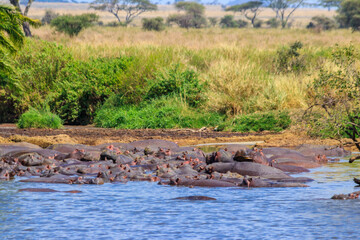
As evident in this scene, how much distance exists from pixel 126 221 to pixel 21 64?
17073 mm

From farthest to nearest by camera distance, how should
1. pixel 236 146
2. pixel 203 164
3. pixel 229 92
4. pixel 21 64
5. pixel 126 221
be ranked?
pixel 21 64 < pixel 229 92 < pixel 236 146 < pixel 203 164 < pixel 126 221

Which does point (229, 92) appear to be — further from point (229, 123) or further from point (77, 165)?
point (77, 165)

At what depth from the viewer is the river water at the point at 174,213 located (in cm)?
693

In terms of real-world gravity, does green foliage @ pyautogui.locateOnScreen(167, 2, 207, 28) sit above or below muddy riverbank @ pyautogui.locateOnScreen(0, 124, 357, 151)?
above

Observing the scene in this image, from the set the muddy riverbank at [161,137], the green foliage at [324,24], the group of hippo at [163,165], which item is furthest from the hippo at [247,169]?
the green foliage at [324,24]

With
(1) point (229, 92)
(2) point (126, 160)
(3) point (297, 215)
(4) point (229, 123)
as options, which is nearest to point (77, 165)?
(2) point (126, 160)

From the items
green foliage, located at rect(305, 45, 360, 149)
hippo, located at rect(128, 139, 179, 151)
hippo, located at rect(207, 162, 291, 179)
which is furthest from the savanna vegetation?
hippo, located at rect(207, 162, 291, 179)

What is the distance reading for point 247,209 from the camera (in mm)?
8180

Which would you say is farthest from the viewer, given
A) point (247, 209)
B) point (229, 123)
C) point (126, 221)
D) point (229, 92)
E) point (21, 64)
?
point (21, 64)

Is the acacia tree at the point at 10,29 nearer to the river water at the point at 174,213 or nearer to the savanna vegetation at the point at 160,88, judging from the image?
the savanna vegetation at the point at 160,88

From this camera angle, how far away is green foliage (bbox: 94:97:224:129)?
63.3 ft

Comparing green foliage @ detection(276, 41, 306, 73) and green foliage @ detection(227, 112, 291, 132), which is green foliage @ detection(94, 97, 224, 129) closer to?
green foliage @ detection(227, 112, 291, 132)

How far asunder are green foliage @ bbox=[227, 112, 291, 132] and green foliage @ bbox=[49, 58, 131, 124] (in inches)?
217

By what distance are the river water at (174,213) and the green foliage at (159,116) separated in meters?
8.97
